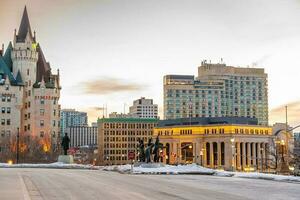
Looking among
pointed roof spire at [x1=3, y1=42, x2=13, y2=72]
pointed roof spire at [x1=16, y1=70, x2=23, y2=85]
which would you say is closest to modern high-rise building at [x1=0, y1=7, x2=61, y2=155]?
pointed roof spire at [x1=16, y1=70, x2=23, y2=85]

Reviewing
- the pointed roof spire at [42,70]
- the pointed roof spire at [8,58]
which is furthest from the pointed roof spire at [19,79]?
the pointed roof spire at [42,70]

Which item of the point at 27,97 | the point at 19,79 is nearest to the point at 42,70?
the point at 19,79

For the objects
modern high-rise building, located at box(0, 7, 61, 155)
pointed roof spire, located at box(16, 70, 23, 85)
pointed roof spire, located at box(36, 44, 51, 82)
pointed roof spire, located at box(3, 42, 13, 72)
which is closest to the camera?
modern high-rise building, located at box(0, 7, 61, 155)

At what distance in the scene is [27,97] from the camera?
17938 cm

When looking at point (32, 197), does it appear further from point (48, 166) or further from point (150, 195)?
point (48, 166)

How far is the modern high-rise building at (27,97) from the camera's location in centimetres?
17538

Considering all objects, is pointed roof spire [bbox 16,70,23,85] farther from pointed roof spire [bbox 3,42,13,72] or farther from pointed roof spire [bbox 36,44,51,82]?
pointed roof spire [bbox 36,44,51,82]

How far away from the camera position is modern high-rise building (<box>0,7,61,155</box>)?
17538 cm

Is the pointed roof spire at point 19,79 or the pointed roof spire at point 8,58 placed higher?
the pointed roof spire at point 8,58

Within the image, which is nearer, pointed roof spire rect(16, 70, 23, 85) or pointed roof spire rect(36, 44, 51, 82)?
pointed roof spire rect(16, 70, 23, 85)

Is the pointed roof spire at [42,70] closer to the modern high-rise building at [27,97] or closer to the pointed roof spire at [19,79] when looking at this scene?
the modern high-rise building at [27,97]

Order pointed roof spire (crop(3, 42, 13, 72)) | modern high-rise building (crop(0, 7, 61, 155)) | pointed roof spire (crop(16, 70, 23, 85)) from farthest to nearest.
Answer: pointed roof spire (crop(3, 42, 13, 72)), pointed roof spire (crop(16, 70, 23, 85)), modern high-rise building (crop(0, 7, 61, 155))

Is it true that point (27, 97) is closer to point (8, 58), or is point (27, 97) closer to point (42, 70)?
point (42, 70)

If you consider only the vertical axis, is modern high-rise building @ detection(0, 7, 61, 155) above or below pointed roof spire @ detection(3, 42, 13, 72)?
below
